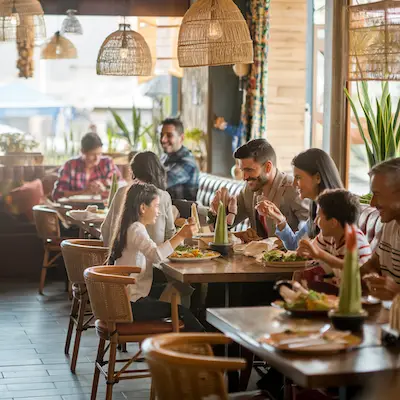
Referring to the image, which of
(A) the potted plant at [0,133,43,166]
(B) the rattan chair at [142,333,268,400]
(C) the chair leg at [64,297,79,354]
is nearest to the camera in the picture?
(B) the rattan chair at [142,333,268,400]

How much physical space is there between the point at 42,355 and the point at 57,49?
5.67 metres

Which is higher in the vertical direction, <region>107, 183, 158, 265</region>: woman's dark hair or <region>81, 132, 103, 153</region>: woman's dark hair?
<region>81, 132, 103, 153</region>: woman's dark hair

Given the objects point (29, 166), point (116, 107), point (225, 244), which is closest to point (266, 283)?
point (225, 244)

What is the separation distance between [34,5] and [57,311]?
255cm

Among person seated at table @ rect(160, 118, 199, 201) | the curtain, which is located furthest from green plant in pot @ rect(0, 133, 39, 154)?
the curtain

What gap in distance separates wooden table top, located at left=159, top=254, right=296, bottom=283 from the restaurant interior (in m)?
0.01

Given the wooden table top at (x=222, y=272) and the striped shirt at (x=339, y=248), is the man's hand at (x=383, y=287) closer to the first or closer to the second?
the striped shirt at (x=339, y=248)

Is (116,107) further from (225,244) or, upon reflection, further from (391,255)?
(391,255)

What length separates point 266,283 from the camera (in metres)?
5.04

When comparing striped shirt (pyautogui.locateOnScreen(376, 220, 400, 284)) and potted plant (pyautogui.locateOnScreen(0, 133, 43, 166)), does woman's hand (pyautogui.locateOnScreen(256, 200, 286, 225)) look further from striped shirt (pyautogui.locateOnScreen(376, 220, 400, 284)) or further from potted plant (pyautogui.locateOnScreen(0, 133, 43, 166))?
potted plant (pyautogui.locateOnScreen(0, 133, 43, 166))

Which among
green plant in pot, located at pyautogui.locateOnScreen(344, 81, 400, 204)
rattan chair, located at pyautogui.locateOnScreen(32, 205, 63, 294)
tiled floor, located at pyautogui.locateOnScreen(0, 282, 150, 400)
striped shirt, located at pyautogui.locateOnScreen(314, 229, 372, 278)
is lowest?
tiled floor, located at pyautogui.locateOnScreen(0, 282, 150, 400)

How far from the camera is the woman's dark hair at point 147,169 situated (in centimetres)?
597

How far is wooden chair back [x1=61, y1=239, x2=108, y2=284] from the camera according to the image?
17.4 ft

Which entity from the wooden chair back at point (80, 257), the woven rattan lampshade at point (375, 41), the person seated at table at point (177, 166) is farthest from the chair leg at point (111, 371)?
the person seated at table at point (177, 166)
